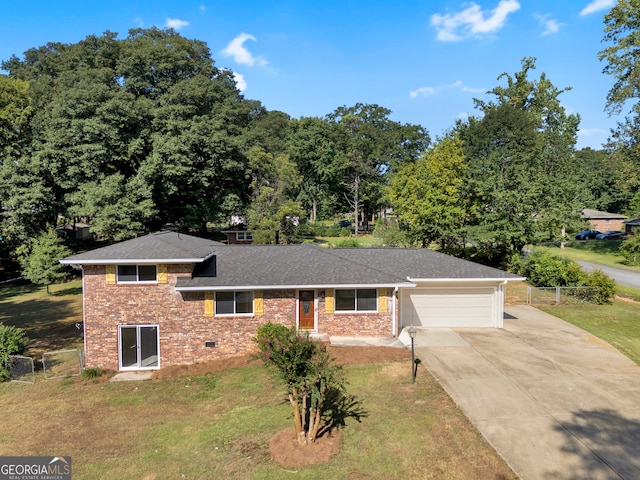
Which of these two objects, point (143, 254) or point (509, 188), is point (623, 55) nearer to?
point (509, 188)

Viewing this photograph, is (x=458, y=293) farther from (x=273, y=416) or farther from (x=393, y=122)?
(x=393, y=122)

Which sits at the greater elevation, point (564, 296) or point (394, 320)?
point (394, 320)

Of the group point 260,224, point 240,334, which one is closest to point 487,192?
point 260,224

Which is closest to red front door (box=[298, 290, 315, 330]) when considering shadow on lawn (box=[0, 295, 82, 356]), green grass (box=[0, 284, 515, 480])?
green grass (box=[0, 284, 515, 480])

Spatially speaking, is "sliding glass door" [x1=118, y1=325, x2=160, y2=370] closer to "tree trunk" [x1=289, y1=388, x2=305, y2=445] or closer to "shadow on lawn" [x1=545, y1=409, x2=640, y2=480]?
"tree trunk" [x1=289, y1=388, x2=305, y2=445]

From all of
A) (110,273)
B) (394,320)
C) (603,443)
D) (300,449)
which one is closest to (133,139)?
(110,273)

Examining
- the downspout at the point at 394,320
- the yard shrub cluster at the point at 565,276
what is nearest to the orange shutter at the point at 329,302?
the downspout at the point at 394,320

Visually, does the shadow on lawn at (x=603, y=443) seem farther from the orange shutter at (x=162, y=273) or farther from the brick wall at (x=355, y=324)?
the orange shutter at (x=162, y=273)
